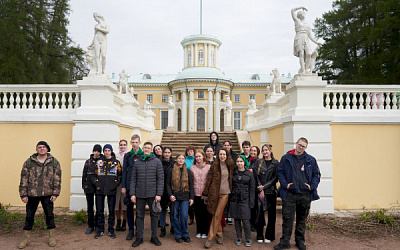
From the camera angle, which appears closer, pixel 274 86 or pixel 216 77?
pixel 274 86

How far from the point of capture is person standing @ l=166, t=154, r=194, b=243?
4656mm

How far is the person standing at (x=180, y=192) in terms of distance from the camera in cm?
466

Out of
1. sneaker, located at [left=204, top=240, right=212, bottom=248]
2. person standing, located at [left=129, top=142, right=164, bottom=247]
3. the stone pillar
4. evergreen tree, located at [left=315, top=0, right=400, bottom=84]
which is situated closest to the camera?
sneaker, located at [left=204, top=240, right=212, bottom=248]

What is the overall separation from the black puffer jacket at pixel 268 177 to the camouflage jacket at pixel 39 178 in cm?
340

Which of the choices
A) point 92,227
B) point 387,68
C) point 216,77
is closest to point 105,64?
point 92,227

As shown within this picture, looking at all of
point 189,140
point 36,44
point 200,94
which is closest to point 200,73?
point 200,94

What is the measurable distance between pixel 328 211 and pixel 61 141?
6589 millimetres

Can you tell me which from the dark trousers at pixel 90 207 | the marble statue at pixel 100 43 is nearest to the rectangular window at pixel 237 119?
the marble statue at pixel 100 43

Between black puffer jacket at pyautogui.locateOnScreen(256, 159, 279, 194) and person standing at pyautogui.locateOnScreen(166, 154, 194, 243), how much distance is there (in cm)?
120

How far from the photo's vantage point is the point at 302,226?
4.47 metres

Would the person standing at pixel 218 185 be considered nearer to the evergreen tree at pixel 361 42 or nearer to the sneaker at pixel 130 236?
the sneaker at pixel 130 236

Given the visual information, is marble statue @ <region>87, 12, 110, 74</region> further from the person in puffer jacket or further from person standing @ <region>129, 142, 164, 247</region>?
person standing @ <region>129, 142, 164, 247</region>

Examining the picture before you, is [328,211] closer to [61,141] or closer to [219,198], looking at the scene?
[219,198]

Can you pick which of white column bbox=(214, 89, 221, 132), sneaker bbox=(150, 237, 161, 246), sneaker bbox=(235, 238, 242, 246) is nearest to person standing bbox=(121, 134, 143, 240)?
sneaker bbox=(150, 237, 161, 246)
